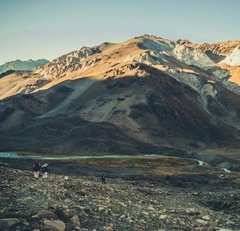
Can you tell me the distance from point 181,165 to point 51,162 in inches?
1613

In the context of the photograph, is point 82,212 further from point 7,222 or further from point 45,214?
point 7,222

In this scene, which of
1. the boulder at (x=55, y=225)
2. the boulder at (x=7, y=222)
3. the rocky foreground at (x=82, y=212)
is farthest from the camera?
the rocky foreground at (x=82, y=212)

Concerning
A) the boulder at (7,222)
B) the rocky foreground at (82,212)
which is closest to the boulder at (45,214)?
the rocky foreground at (82,212)

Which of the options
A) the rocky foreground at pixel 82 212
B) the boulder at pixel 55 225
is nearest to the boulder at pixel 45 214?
the rocky foreground at pixel 82 212

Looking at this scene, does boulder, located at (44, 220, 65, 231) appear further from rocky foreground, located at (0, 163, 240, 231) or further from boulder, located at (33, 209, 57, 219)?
boulder, located at (33, 209, 57, 219)

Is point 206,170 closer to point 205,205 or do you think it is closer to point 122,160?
point 122,160

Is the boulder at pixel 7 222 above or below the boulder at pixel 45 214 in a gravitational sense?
below

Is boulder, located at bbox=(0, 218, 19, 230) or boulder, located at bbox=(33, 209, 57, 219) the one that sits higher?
boulder, located at bbox=(33, 209, 57, 219)

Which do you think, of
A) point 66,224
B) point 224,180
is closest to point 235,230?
point 66,224

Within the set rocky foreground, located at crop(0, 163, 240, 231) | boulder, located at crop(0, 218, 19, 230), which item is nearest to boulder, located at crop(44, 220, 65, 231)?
rocky foreground, located at crop(0, 163, 240, 231)

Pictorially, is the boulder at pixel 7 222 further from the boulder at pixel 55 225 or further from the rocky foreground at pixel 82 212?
the boulder at pixel 55 225

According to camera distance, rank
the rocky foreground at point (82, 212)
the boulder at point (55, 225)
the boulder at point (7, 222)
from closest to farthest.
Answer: the boulder at point (7, 222) < the boulder at point (55, 225) < the rocky foreground at point (82, 212)

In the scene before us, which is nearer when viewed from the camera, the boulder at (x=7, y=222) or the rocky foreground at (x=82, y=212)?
the boulder at (x=7, y=222)

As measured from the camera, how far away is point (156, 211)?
42.8 meters
